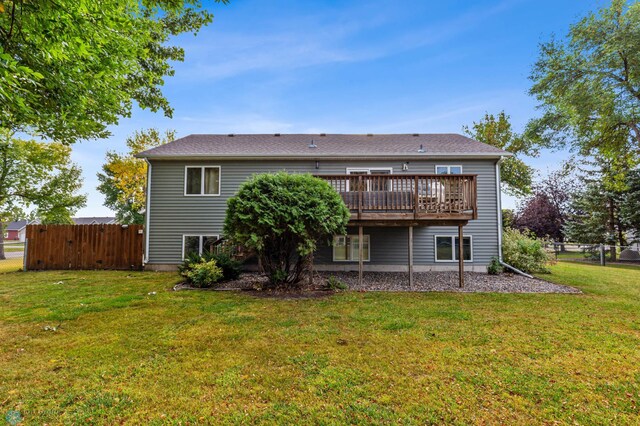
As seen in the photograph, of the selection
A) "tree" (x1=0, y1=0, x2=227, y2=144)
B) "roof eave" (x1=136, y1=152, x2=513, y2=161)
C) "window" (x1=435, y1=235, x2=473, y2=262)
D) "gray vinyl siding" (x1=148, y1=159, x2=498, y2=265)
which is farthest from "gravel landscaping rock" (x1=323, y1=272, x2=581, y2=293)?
"tree" (x1=0, y1=0, x2=227, y2=144)

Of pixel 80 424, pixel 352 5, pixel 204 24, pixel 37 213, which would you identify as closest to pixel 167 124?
pixel 37 213

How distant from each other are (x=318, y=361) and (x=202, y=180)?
9.11m

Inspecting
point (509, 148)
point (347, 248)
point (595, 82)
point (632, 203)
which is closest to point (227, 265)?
point (347, 248)

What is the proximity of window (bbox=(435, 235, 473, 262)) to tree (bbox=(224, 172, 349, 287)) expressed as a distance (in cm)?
500

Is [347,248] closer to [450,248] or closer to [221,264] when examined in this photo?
[450,248]

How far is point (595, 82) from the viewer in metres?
9.95

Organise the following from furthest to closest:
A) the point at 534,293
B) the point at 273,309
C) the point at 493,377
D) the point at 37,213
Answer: the point at 37,213
the point at 534,293
the point at 273,309
the point at 493,377

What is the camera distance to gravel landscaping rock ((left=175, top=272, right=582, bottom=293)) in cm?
748

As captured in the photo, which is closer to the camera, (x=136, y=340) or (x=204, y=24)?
(x=136, y=340)

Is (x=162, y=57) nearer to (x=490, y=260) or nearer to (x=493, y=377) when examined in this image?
(x=493, y=377)

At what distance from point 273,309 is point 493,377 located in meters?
3.79

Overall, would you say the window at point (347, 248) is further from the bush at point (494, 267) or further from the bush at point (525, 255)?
the bush at point (525, 255)

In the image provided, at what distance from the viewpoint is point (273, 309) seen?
555cm

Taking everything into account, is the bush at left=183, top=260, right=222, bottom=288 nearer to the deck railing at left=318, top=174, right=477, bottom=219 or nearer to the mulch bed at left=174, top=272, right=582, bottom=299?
the mulch bed at left=174, top=272, right=582, bottom=299
